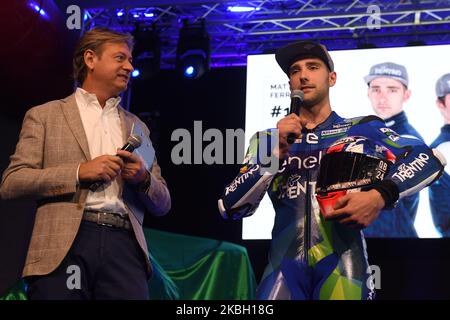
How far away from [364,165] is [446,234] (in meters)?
2.95

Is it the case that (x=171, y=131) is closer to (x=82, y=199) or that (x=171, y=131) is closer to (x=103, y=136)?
(x=103, y=136)

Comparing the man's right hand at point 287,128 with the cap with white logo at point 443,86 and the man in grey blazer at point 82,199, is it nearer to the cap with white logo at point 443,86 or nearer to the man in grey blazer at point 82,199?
the man in grey blazer at point 82,199

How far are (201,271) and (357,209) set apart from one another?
2435mm

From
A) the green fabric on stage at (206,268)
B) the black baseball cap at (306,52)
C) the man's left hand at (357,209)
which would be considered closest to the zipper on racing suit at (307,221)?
the man's left hand at (357,209)

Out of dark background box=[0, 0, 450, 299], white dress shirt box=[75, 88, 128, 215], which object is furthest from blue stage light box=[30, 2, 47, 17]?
white dress shirt box=[75, 88, 128, 215]

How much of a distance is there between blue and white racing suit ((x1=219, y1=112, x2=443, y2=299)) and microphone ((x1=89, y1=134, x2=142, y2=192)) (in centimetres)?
43

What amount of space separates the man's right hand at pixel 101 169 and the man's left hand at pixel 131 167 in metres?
0.04

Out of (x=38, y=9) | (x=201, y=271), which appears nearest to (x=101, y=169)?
(x=201, y=271)

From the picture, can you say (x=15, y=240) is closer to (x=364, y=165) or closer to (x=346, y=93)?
(x=346, y=93)

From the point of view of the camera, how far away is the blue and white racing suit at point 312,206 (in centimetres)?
265

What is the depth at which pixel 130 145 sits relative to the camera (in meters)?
2.66

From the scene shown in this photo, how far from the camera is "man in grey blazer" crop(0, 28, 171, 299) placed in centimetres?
256
